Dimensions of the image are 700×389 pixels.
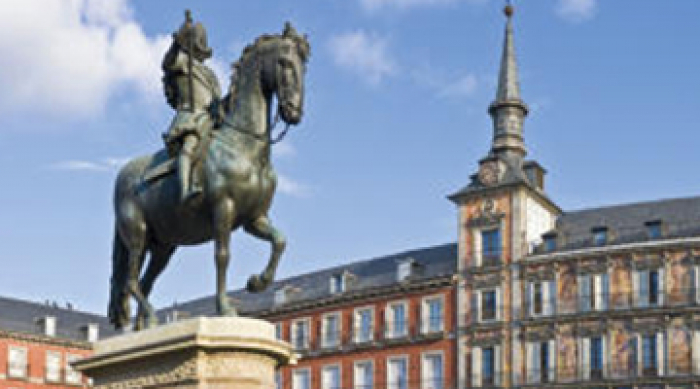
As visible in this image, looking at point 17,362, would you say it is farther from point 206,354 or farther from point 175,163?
point 206,354

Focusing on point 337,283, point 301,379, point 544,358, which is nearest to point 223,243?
point 544,358

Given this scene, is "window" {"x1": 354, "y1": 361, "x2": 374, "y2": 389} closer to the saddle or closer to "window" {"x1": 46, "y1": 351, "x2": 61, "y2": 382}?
"window" {"x1": 46, "y1": 351, "x2": 61, "y2": 382}

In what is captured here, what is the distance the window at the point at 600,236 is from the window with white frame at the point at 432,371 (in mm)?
10036

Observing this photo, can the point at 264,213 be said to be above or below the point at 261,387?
above

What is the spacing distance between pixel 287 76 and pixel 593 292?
5373 cm

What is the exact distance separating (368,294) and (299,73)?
59531mm

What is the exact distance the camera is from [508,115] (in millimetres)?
71250

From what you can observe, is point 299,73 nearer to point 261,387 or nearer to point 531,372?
point 261,387

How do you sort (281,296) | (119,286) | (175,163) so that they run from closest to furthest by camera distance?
1. (175,163)
2. (119,286)
3. (281,296)

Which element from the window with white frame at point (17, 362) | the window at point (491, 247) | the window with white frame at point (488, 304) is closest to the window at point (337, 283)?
the window with white frame at point (488, 304)

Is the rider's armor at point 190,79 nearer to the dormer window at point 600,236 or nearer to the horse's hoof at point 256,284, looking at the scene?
the horse's hoof at point 256,284

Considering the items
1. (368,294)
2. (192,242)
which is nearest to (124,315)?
(192,242)

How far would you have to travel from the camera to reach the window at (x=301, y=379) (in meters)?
74.4

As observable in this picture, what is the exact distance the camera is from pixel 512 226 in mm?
67312
